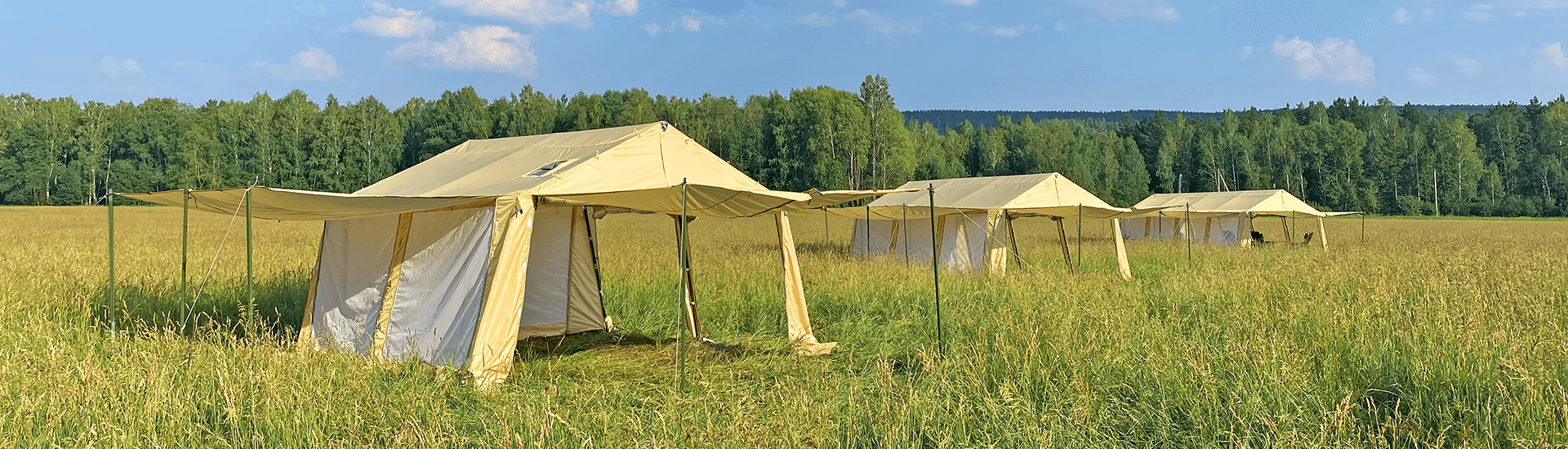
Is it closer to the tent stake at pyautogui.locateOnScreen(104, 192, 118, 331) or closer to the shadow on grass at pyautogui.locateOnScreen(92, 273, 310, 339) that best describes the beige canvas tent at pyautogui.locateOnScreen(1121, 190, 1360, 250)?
the shadow on grass at pyautogui.locateOnScreen(92, 273, 310, 339)

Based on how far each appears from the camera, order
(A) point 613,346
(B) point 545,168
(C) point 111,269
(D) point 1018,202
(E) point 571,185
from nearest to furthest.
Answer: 1. (E) point 571,185
2. (C) point 111,269
3. (B) point 545,168
4. (A) point 613,346
5. (D) point 1018,202

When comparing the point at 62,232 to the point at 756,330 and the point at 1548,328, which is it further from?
the point at 1548,328

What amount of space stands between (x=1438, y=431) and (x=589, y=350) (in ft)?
19.8

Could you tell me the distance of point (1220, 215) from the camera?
84.4 ft

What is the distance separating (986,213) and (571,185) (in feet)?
32.2

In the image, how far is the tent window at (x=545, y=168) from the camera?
22.3 ft

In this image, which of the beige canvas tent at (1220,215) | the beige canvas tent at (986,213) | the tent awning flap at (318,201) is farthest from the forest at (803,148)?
the tent awning flap at (318,201)

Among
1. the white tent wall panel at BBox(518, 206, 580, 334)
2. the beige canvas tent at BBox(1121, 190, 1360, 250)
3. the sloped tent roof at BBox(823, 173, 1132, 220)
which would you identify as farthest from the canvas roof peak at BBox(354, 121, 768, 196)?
the beige canvas tent at BBox(1121, 190, 1360, 250)

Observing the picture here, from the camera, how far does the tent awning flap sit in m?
6.04

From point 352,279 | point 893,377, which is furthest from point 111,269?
point 893,377

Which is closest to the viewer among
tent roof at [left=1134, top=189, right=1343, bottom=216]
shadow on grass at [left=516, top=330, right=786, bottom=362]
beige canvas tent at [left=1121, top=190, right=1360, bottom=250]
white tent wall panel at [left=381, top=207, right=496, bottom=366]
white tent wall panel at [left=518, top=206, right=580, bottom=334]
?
white tent wall panel at [left=381, top=207, right=496, bottom=366]

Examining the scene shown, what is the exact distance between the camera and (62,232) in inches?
845

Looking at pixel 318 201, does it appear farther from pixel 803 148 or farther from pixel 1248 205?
pixel 803 148

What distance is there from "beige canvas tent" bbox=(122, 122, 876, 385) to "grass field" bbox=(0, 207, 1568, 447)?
1.69 ft
